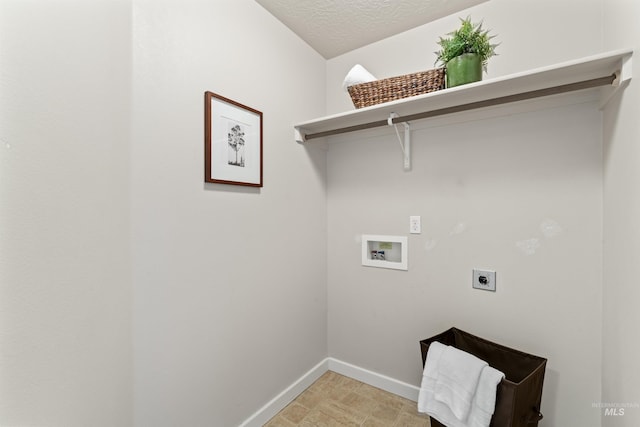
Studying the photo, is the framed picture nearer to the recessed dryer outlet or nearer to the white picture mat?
the white picture mat

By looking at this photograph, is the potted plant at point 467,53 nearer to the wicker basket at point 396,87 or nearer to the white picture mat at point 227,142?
the wicker basket at point 396,87

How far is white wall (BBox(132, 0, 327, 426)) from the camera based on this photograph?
114 centimetres

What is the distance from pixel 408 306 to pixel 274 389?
39.7 inches

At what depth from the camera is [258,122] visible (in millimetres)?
1615

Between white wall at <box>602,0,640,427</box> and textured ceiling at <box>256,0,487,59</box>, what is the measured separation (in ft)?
2.72

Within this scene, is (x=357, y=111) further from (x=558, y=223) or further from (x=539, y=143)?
(x=558, y=223)

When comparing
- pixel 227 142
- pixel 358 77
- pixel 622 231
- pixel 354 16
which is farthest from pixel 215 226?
pixel 622 231

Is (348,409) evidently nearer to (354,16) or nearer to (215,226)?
(215,226)

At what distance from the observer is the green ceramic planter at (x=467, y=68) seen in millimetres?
1351

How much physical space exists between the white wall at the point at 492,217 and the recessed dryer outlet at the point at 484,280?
0.04 meters

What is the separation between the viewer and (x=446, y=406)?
1327 mm

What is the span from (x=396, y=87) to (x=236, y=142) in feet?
3.07

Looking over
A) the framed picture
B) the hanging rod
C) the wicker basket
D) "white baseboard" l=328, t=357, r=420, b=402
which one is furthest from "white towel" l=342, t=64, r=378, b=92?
"white baseboard" l=328, t=357, r=420, b=402

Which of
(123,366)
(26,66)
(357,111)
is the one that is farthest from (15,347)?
(357,111)
